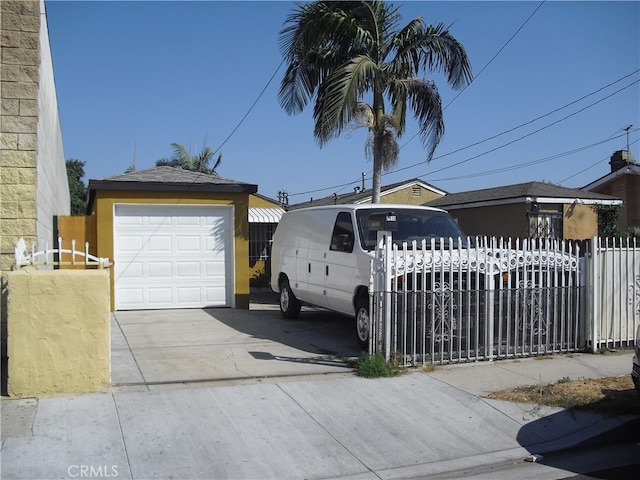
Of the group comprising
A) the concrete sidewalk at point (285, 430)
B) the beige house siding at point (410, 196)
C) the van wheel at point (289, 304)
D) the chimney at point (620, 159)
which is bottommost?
the concrete sidewalk at point (285, 430)

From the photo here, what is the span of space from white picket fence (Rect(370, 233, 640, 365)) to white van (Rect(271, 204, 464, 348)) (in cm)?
71

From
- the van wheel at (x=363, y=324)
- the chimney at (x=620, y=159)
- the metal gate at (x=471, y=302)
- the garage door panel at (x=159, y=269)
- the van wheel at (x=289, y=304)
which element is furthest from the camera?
the chimney at (x=620, y=159)

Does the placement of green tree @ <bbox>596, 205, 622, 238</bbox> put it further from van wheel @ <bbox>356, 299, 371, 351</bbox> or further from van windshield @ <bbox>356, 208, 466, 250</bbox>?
van wheel @ <bbox>356, 299, 371, 351</bbox>

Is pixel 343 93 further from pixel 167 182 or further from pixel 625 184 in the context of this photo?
pixel 625 184

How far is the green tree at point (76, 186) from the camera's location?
162ft

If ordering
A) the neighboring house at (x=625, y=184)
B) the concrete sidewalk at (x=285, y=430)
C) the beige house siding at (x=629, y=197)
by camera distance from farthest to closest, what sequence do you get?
1. the beige house siding at (x=629, y=197)
2. the neighboring house at (x=625, y=184)
3. the concrete sidewalk at (x=285, y=430)

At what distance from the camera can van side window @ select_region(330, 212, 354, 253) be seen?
9461 mm

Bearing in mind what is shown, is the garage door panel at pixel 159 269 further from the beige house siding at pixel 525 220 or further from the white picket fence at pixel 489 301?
the beige house siding at pixel 525 220

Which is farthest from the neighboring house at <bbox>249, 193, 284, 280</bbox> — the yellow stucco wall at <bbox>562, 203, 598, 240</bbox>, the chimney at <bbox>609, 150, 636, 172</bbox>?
the chimney at <bbox>609, 150, 636, 172</bbox>

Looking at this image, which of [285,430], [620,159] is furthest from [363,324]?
[620,159]

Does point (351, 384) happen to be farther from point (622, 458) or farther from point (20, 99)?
point (20, 99)

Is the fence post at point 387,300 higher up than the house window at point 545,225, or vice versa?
the house window at point 545,225

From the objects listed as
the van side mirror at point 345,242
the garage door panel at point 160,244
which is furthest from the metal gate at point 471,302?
the garage door panel at point 160,244

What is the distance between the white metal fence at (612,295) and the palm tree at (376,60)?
22.2ft
